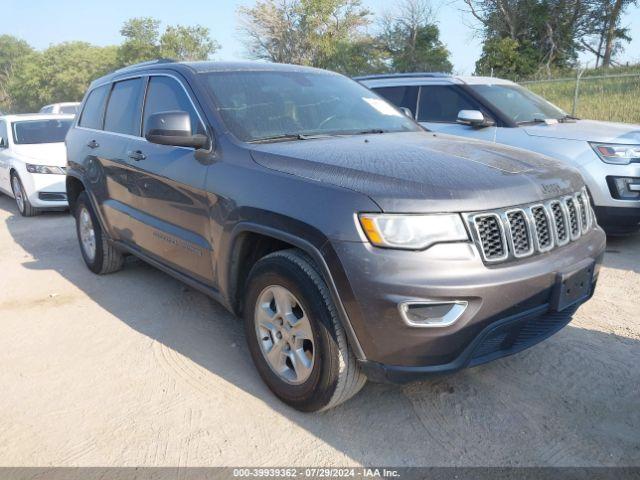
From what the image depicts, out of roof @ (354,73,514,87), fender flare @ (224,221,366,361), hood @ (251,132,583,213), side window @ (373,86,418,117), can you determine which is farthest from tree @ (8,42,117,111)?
fender flare @ (224,221,366,361)

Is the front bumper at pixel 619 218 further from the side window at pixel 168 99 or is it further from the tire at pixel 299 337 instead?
the side window at pixel 168 99

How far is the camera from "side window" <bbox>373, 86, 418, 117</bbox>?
263 inches

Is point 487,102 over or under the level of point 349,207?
over

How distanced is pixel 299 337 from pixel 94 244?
10.4 ft

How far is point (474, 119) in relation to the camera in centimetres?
566

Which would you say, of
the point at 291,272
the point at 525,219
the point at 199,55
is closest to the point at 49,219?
the point at 291,272

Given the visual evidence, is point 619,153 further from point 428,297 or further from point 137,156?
point 137,156

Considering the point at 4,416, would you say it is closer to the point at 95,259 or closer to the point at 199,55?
the point at 95,259

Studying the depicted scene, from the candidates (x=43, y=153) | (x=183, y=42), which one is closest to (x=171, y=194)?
(x=43, y=153)

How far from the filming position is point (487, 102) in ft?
19.7

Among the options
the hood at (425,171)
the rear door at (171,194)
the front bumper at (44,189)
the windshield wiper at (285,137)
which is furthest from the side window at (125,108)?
the front bumper at (44,189)

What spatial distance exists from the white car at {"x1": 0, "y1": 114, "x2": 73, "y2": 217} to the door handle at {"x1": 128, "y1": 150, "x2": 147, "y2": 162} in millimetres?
4207

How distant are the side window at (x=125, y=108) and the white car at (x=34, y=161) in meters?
3.34

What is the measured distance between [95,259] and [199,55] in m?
44.0
